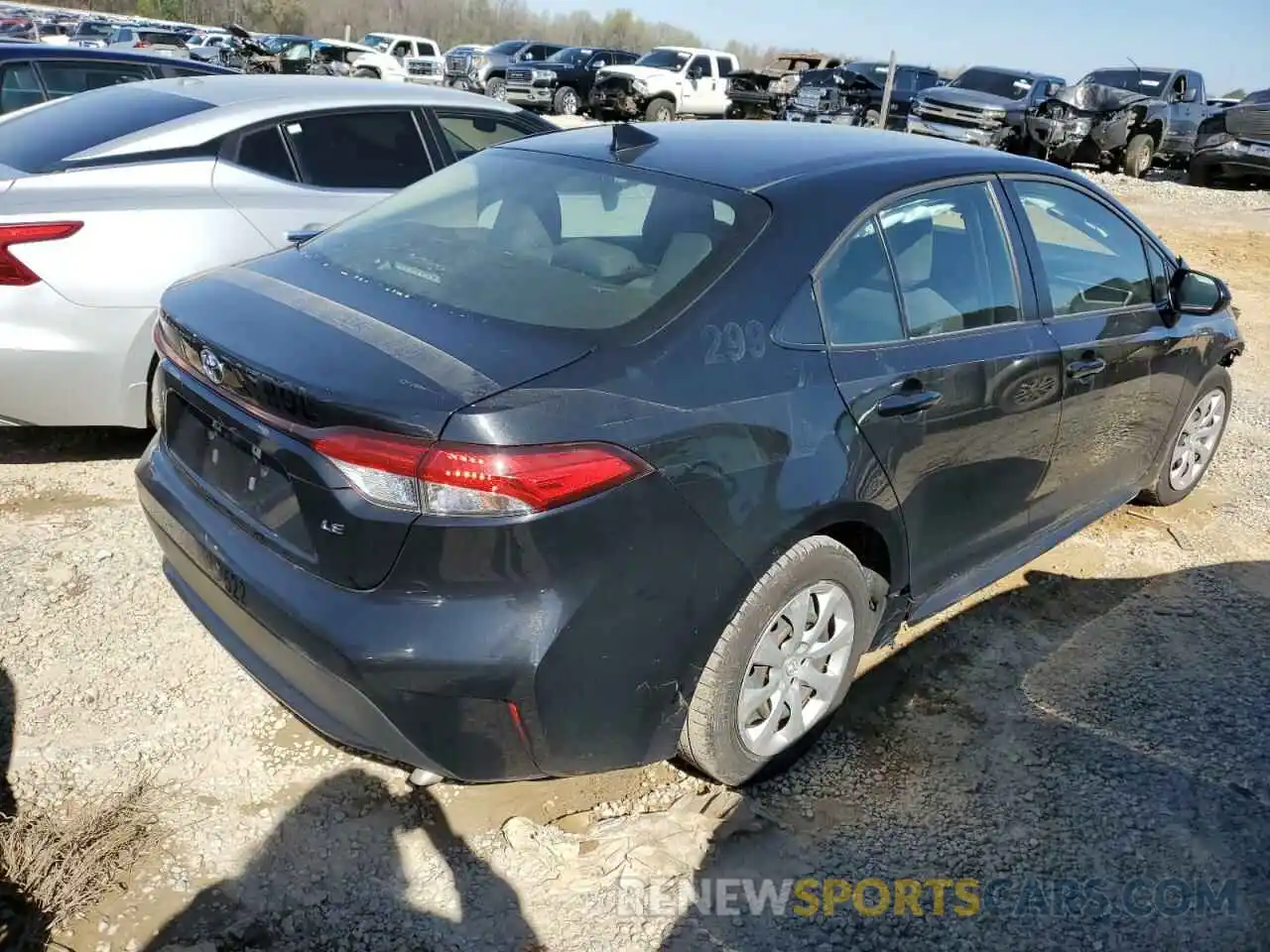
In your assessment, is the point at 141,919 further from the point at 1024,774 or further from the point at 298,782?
the point at 1024,774

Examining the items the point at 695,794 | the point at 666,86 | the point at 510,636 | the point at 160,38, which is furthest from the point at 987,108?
the point at 160,38

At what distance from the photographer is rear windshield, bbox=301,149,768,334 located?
95.5 inches

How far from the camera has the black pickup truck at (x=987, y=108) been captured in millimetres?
17766

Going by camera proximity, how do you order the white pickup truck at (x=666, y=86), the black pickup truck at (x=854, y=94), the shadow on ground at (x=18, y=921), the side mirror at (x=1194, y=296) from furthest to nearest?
the white pickup truck at (x=666, y=86) → the black pickup truck at (x=854, y=94) → the side mirror at (x=1194, y=296) → the shadow on ground at (x=18, y=921)

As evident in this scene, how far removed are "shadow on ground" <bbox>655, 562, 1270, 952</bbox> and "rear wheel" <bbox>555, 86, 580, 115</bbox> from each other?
80.0 ft

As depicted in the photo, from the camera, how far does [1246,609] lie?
3.98m

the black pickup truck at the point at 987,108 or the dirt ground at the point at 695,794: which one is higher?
the black pickup truck at the point at 987,108

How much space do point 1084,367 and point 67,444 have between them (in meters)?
4.40

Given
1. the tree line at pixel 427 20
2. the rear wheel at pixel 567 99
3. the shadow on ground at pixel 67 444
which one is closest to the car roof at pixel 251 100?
the shadow on ground at pixel 67 444

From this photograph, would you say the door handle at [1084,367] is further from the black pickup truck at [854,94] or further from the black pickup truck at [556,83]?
the black pickup truck at [556,83]

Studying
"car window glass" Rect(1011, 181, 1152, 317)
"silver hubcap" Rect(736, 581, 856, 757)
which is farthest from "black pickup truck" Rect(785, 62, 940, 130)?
"silver hubcap" Rect(736, 581, 856, 757)

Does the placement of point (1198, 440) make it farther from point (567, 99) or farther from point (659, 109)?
point (567, 99)

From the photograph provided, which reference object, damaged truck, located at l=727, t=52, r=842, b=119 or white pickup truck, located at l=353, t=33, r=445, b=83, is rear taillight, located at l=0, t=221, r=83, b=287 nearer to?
damaged truck, located at l=727, t=52, r=842, b=119

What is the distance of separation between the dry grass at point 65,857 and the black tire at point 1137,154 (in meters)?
20.1
